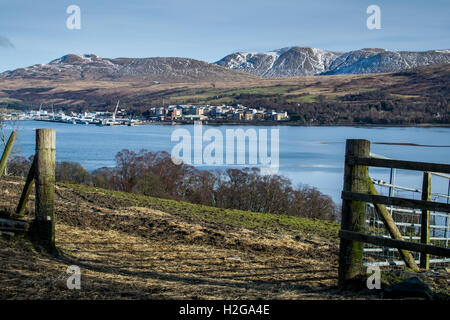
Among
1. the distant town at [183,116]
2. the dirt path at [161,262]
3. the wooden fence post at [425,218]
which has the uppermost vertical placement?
the distant town at [183,116]

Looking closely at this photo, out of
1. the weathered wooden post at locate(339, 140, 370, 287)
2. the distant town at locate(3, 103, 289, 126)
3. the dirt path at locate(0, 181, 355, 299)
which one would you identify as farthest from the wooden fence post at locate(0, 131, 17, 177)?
the distant town at locate(3, 103, 289, 126)

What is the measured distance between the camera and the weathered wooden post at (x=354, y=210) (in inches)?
203

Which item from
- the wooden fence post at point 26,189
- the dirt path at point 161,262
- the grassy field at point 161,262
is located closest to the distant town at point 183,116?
the grassy field at point 161,262

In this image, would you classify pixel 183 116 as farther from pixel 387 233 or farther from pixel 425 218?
pixel 425 218

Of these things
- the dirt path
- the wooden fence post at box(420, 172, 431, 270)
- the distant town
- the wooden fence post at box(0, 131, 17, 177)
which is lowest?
the dirt path

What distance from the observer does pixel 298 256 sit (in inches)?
301

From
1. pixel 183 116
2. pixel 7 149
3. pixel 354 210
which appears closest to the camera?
pixel 354 210

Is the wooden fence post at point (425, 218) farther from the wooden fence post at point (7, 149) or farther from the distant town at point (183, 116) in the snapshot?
the distant town at point (183, 116)

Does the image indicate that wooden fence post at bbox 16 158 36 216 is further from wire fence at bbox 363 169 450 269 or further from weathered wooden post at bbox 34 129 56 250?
wire fence at bbox 363 169 450 269

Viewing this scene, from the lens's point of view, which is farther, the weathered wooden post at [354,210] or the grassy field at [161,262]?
the weathered wooden post at [354,210]

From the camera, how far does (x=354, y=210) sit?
5.18m

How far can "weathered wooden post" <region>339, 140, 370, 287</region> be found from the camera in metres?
5.16

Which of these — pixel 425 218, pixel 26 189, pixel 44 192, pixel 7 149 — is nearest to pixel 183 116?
pixel 7 149

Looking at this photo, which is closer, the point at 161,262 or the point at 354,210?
the point at 354,210
